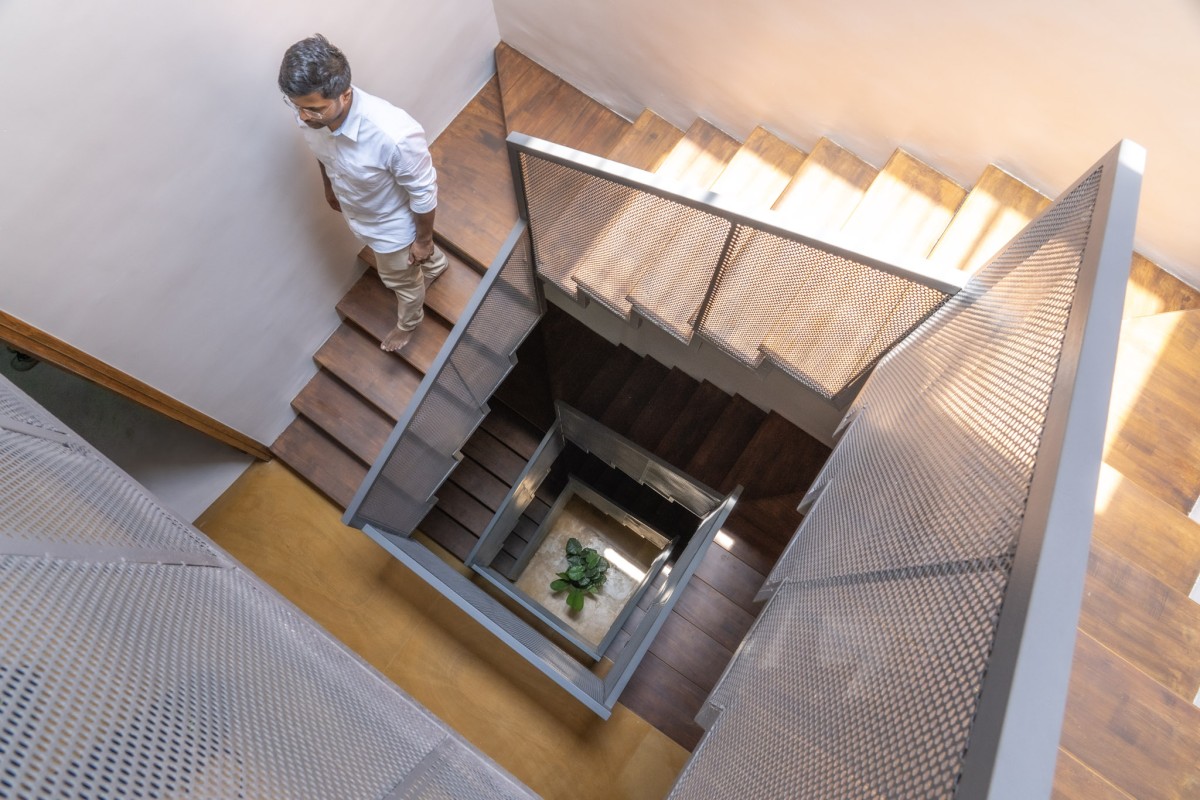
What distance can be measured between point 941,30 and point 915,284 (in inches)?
62.0

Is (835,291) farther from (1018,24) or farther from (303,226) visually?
(303,226)

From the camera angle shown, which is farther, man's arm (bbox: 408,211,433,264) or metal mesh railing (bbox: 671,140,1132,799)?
man's arm (bbox: 408,211,433,264)

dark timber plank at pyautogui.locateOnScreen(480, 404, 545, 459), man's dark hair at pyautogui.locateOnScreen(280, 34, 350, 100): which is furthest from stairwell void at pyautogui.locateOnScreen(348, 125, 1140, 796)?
dark timber plank at pyautogui.locateOnScreen(480, 404, 545, 459)

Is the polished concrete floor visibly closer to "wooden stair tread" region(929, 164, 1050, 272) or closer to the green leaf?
the green leaf

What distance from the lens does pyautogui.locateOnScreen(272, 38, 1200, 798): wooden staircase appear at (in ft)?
8.22

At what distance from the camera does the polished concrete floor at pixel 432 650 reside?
459 centimetres

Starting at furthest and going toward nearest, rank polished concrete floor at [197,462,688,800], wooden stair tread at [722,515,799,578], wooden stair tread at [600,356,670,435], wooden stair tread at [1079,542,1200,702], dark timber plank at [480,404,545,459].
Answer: dark timber plank at [480,404,545,459] → wooden stair tread at [600,356,670,435] → wooden stair tread at [722,515,799,578] → polished concrete floor at [197,462,688,800] → wooden stair tread at [1079,542,1200,702]

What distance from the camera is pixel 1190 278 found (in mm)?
3547

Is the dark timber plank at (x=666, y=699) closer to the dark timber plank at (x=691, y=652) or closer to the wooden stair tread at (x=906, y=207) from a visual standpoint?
the dark timber plank at (x=691, y=652)

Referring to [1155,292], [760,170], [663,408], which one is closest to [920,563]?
[1155,292]

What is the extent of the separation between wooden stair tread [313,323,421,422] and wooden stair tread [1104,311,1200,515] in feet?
13.2

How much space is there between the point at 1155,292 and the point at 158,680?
4211mm

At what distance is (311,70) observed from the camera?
277cm

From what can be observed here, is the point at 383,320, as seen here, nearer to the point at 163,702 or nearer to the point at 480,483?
the point at 480,483
